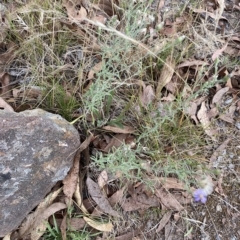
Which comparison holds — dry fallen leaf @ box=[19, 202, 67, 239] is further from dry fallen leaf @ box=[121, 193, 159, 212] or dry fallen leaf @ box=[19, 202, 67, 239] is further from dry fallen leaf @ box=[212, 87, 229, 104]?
dry fallen leaf @ box=[212, 87, 229, 104]

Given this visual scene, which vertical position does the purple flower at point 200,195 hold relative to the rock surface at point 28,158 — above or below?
below

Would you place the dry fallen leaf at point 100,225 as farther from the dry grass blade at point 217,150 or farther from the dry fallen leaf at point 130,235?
the dry grass blade at point 217,150

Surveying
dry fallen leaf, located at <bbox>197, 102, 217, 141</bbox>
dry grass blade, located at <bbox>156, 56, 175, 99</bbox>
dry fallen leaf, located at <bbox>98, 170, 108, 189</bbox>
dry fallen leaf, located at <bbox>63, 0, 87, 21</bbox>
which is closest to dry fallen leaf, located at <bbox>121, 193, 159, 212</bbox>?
dry fallen leaf, located at <bbox>98, 170, 108, 189</bbox>

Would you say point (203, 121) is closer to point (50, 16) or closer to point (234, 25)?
point (234, 25)

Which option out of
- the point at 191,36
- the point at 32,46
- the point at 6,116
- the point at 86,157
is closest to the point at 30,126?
the point at 6,116

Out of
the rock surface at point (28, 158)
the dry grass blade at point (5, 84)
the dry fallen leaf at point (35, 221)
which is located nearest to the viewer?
the rock surface at point (28, 158)

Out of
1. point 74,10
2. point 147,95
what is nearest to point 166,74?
point 147,95

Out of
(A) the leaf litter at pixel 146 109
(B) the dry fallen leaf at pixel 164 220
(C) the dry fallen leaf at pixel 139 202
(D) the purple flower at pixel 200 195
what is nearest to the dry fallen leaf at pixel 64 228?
(A) the leaf litter at pixel 146 109
